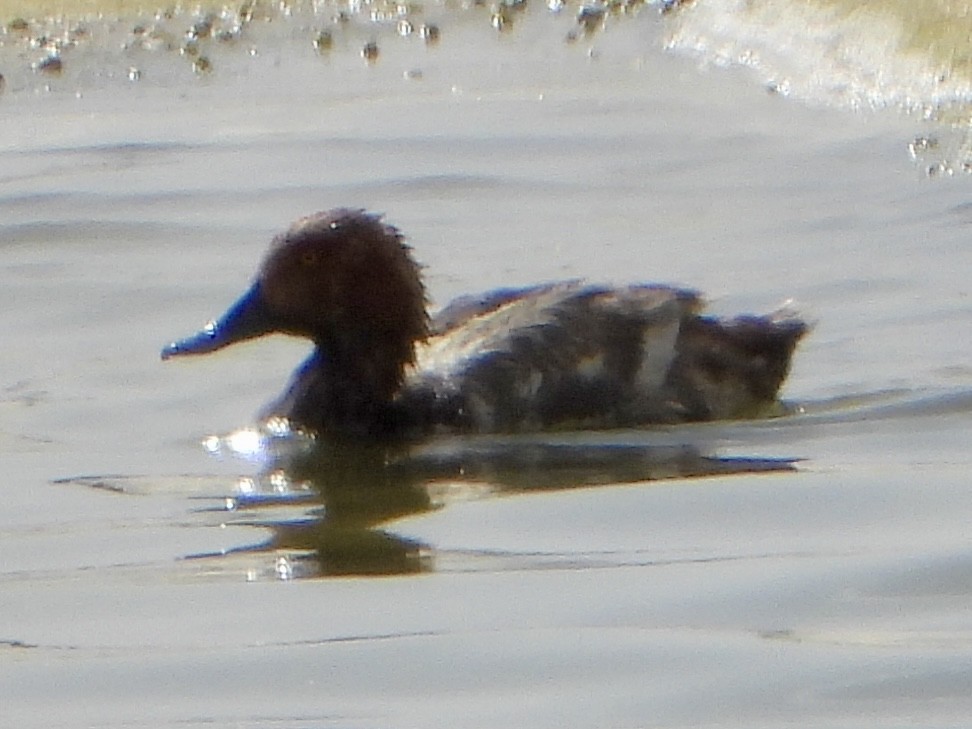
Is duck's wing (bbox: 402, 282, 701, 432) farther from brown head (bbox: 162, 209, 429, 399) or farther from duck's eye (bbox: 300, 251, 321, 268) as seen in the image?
duck's eye (bbox: 300, 251, 321, 268)

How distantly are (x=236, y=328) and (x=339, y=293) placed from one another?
1.12ft

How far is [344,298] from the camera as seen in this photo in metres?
8.34

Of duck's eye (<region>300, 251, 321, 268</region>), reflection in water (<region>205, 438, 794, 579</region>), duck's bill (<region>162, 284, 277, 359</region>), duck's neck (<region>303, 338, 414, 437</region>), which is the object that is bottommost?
reflection in water (<region>205, 438, 794, 579</region>)

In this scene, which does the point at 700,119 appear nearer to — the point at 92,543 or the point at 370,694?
the point at 92,543

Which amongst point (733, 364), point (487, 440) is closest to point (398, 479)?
point (487, 440)

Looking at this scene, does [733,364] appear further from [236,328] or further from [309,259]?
[236,328]

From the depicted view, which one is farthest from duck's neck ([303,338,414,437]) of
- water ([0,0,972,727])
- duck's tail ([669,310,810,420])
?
duck's tail ([669,310,810,420])

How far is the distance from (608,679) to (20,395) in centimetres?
366

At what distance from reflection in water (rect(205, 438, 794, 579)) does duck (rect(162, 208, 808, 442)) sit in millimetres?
153

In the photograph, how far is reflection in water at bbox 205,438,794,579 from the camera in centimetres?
658

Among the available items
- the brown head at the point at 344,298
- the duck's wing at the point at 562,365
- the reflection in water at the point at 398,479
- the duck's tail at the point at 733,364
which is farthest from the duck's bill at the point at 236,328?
the duck's tail at the point at 733,364

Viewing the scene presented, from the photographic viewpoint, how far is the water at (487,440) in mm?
5379

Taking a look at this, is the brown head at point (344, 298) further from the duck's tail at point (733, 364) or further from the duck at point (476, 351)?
the duck's tail at point (733, 364)

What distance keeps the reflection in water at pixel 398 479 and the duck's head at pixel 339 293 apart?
1.26 ft
